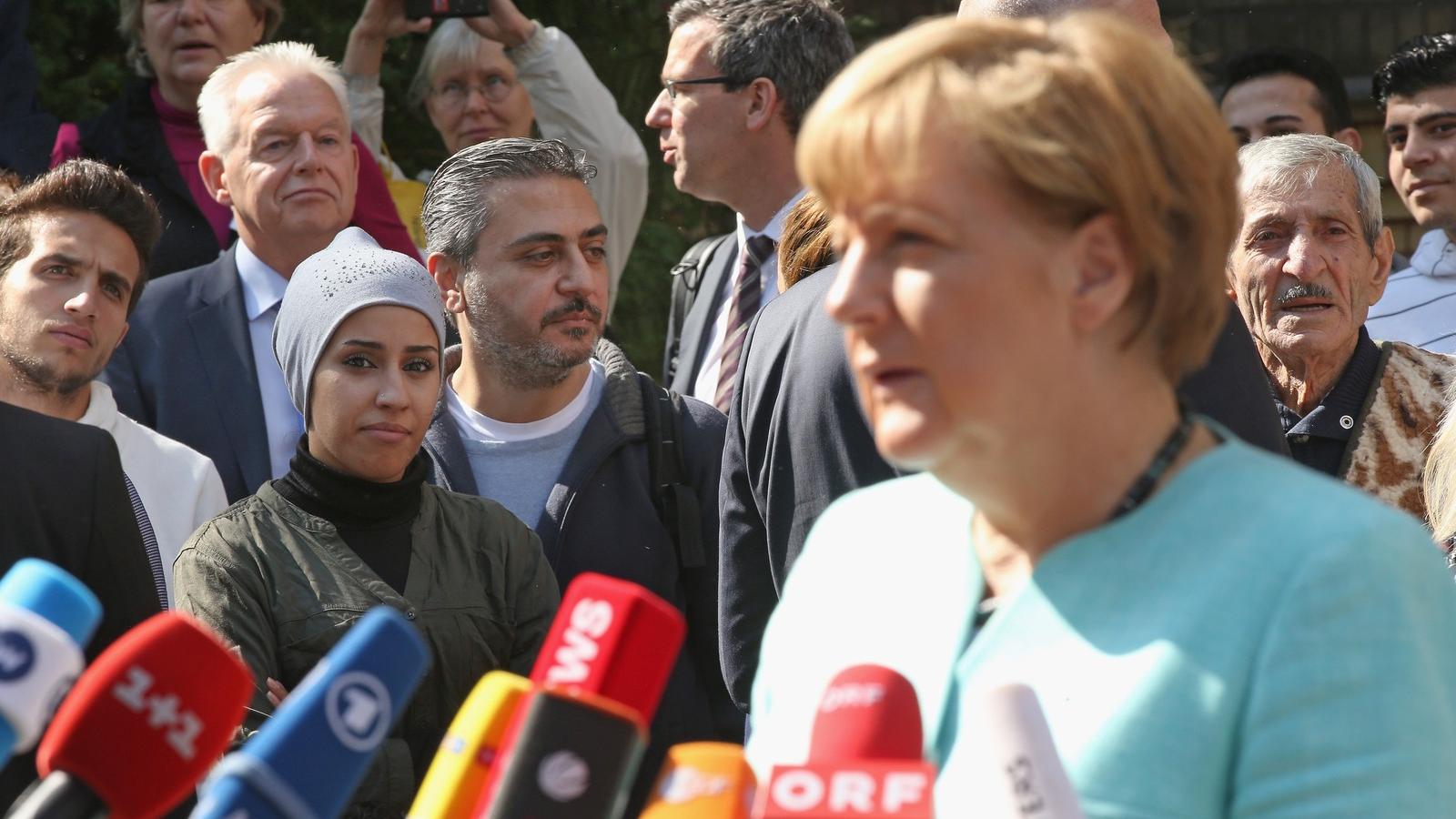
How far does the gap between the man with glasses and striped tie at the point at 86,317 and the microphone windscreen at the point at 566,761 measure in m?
2.88

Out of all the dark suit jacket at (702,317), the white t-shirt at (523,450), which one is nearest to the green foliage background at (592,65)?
the dark suit jacket at (702,317)

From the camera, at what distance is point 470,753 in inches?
56.6

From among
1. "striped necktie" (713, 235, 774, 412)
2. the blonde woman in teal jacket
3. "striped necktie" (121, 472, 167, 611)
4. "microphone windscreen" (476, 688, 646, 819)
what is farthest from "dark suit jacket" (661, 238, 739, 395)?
"microphone windscreen" (476, 688, 646, 819)

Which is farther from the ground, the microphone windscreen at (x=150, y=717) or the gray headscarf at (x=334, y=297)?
the microphone windscreen at (x=150, y=717)

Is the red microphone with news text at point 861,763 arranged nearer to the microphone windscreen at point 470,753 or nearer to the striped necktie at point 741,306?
the microphone windscreen at point 470,753

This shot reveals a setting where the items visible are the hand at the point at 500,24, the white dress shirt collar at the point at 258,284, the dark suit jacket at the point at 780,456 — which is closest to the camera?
the dark suit jacket at the point at 780,456

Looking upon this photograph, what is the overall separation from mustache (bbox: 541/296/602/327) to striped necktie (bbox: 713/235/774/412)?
48cm

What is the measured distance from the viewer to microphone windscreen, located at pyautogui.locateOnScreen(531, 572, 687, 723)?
140cm

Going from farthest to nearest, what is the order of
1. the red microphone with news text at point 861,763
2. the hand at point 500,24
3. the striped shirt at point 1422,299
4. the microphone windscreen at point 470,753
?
the hand at point 500,24 < the striped shirt at point 1422,299 < the microphone windscreen at point 470,753 < the red microphone with news text at point 861,763

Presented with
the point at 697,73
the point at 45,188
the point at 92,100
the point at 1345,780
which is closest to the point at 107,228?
the point at 45,188

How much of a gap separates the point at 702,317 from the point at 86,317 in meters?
1.81

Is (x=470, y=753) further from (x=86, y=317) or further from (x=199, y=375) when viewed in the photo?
(x=199, y=375)

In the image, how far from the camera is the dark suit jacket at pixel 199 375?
441 centimetres

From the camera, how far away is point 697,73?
514 centimetres
